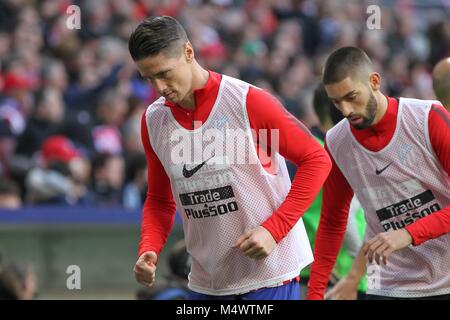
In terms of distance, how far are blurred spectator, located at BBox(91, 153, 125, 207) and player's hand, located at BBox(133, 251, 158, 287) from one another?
283 inches

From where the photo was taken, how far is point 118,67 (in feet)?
51.5

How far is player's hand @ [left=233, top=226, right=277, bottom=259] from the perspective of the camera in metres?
5.64

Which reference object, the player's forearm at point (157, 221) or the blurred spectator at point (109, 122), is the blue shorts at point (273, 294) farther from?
the blurred spectator at point (109, 122)

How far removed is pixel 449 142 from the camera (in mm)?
6059

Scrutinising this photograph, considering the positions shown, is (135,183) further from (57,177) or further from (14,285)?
(14,285)

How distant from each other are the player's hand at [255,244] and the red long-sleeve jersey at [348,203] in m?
0.79

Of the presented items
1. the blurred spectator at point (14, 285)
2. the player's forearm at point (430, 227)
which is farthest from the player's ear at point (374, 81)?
the blurred spectator at point (14, 285)

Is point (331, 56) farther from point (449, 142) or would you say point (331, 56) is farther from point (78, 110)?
point (78, 110)

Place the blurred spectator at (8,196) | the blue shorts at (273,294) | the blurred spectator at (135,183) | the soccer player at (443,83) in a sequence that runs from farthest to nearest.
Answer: the blurred spectator at (135,183)
the blurred spectator at (8,196)
the soccer player at (443,83)
the blue shorts at (273,294)

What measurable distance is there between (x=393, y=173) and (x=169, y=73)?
1366 mm

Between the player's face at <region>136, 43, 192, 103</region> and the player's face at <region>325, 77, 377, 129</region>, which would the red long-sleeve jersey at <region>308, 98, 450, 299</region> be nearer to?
the player's face at <region>325, 77, 377, 129</region>

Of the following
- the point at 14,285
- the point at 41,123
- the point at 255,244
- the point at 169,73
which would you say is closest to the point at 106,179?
the point at 41,123

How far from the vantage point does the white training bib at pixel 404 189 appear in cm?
623
